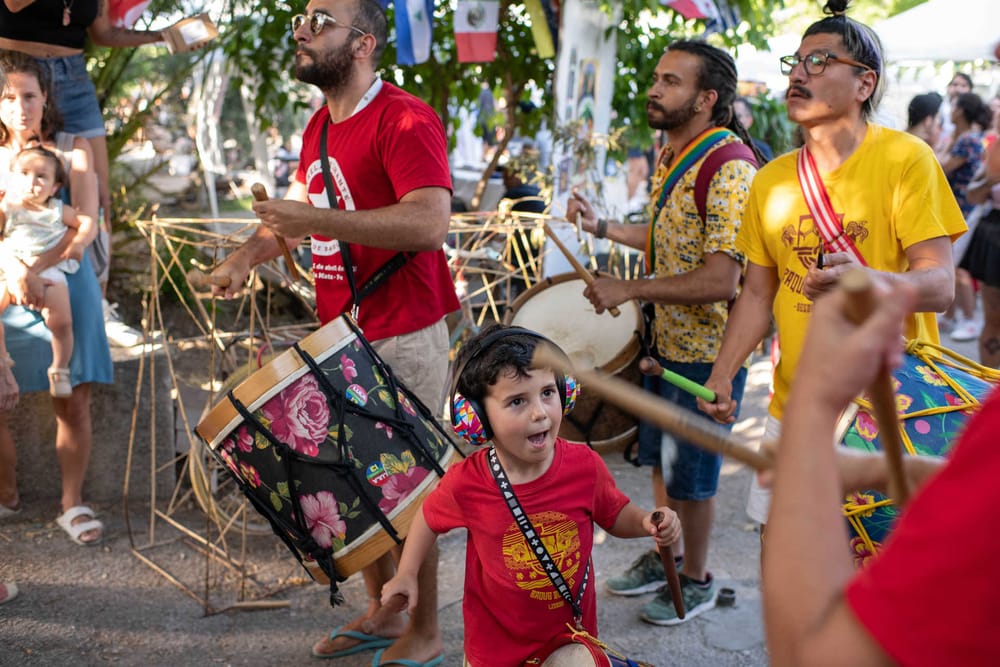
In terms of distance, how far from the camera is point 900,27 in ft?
35.4

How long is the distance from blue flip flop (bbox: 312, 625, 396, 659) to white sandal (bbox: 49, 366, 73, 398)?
1565mm

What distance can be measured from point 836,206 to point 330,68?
1.55 metres

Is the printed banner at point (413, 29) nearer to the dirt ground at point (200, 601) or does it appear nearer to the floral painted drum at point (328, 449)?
the dirt ground at point (200, 601)

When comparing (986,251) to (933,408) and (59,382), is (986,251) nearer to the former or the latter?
(933,408)

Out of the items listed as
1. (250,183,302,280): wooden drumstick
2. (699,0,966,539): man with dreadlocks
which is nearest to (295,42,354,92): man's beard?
(250,183,302,280): wooden drumstick

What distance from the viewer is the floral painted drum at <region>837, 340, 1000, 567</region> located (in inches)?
76.5

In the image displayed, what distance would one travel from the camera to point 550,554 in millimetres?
2266

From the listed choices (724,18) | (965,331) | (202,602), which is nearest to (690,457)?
(202,602)

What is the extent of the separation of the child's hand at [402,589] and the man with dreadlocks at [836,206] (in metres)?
0.86

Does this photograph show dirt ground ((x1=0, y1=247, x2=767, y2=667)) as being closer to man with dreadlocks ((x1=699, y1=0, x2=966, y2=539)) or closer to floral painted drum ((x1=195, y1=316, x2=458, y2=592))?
floral painted drum ((x1=195, y1=316, x2=458, y2=592))

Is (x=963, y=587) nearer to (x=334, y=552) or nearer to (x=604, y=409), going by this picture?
(x=334, y=552)

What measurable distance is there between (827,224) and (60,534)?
3309 millimetres

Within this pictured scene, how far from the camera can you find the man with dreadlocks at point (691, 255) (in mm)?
3166

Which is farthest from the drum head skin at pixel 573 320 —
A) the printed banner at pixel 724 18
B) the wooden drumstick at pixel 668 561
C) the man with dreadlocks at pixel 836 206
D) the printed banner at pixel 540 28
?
the printed banner at pixel 724 18
